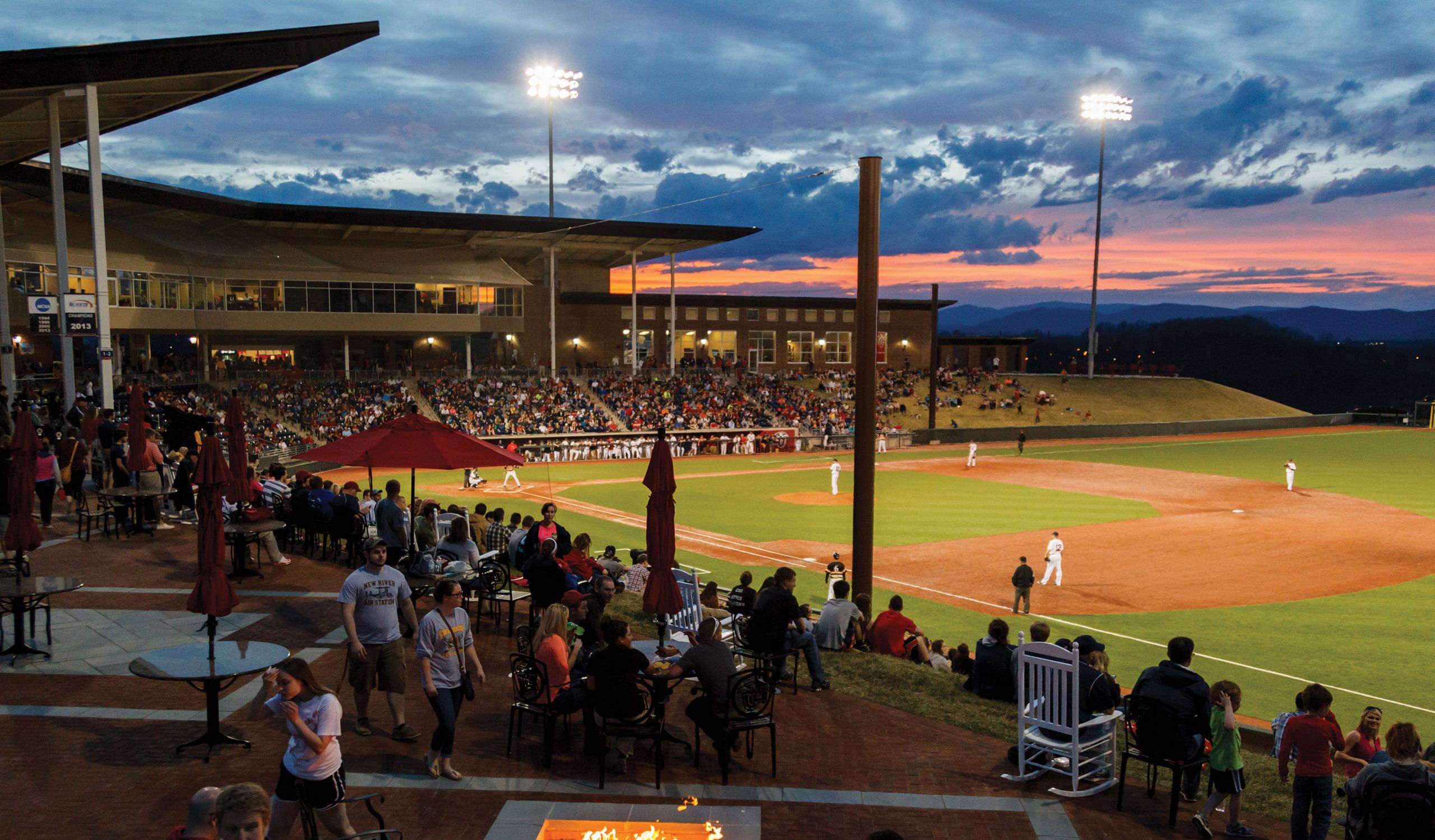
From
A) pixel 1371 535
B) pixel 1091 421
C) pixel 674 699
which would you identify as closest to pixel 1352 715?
pixel 674 699

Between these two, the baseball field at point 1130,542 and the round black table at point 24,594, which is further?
the baseball field at point 1130,542

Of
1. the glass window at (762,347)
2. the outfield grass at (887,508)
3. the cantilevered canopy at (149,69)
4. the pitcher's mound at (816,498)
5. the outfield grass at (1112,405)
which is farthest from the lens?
the glass window at (762,347)

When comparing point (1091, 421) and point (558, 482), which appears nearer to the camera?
point (558, 482)

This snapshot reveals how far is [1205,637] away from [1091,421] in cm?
5141

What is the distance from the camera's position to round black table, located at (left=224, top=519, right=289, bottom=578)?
562 inches

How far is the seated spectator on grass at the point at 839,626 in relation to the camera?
1308 cm

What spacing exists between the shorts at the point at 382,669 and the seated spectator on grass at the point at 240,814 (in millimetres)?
4314

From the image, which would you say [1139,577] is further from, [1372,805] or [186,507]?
[186,507]

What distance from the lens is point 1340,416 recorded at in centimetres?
6988

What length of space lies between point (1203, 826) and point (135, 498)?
1767 cm

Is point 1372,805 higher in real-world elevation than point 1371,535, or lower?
higher

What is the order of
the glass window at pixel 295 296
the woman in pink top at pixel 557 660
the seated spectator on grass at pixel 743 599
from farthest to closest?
the glass window at pixel 295 296 < the seated spectator on grass at pixel 743 599 < the woman in pink top at pixel 557 660

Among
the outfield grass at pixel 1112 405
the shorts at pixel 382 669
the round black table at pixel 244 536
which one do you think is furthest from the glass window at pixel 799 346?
the shorts at pixel 382 669

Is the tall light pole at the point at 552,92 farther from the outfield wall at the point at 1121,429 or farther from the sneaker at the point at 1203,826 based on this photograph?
the sneaker at the point at 1203,826
